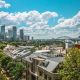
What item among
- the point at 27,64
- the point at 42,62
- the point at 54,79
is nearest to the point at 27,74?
the point at 27,64

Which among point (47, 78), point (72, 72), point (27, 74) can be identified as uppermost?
point (72, 72)

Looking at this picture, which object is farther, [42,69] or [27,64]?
[27,64]

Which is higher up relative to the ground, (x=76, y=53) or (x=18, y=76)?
(x=76, y=53)

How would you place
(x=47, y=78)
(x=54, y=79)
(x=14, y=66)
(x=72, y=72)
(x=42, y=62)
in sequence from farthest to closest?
(x=14, y=66), (x=42, y=62), (x=47, y=78), (x=54, y=79), (x=72, y=72)

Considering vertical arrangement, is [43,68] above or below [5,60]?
above

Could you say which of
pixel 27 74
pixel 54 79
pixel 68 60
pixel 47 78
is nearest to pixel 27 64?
pixel 27 74

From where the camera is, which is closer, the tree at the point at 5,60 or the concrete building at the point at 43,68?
the concrete building at the point at 43,68

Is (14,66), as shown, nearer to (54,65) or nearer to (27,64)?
(27,64)

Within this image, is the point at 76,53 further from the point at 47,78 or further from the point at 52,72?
the point at 47,78

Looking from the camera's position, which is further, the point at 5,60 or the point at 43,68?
the point at 5,60

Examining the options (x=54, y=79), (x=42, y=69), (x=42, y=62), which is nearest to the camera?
(x=54, y=79)

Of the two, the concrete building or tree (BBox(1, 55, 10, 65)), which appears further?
tree (BBox(1, 55, 10, 65))
